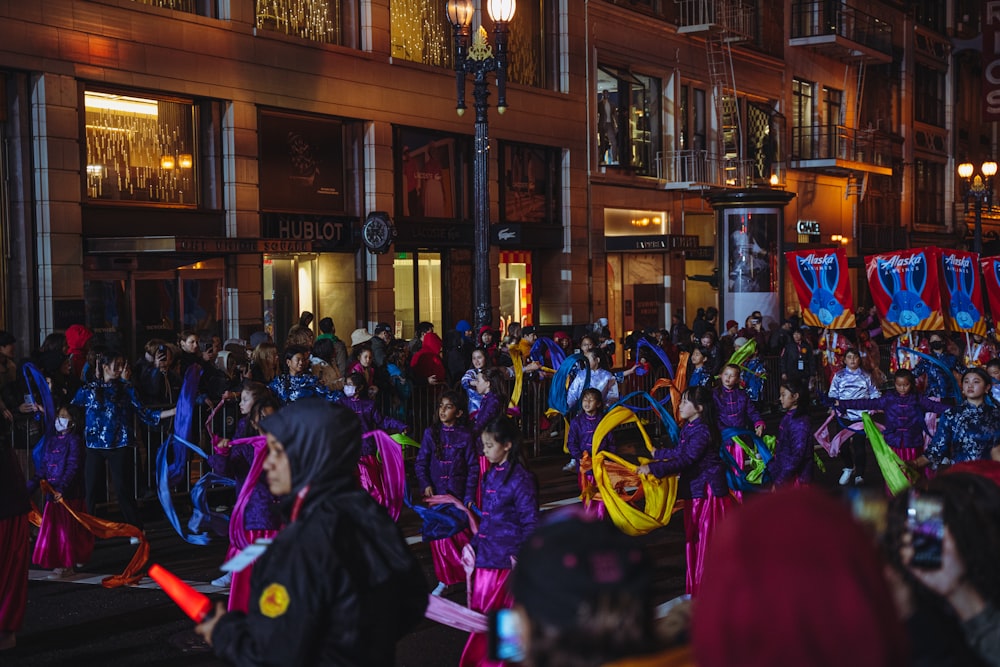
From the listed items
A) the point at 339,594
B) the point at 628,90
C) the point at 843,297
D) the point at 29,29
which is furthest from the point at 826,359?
the point at 339,594

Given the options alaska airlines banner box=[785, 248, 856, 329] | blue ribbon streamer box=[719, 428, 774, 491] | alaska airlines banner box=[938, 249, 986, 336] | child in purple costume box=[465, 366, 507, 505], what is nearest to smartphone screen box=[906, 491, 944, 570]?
blue ribbon streamer box=[719, 428, 774, 491]

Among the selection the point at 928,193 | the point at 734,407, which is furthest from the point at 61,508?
the point at 928,193

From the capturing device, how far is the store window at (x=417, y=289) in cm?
2416

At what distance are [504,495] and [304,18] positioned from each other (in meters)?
16.2

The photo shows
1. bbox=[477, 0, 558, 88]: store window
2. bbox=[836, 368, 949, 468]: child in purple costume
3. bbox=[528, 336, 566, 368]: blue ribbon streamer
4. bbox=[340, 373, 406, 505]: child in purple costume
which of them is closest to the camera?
bbox=[340, 373, 406, 505]: child in purple costume

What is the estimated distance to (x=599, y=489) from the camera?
9.91 m

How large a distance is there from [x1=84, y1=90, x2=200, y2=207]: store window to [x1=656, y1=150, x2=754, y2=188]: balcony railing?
15.2 m

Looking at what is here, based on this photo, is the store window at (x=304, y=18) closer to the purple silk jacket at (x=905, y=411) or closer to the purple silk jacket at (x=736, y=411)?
the purple silk jacket at (x=736, y=411)

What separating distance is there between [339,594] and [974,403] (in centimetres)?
738

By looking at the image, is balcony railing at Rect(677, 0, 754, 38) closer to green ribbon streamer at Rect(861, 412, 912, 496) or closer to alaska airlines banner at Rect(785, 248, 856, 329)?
alaska airlines banner at Rect(785, 248, 856, 329)

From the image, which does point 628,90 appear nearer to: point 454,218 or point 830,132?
point 454,218

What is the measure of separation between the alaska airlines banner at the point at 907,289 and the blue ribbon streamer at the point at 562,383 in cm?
544

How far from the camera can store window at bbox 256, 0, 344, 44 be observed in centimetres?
2111

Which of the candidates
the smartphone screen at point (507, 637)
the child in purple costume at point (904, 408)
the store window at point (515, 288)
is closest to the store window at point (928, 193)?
the store window at point (515, 288)
